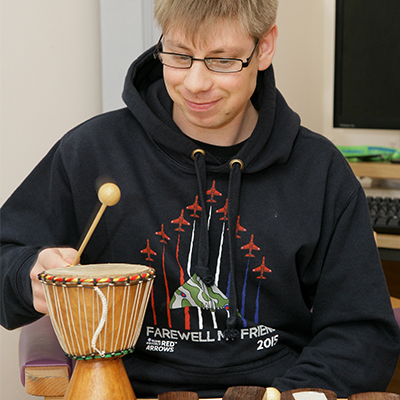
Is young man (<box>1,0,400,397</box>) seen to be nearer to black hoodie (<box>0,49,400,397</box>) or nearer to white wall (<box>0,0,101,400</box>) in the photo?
black hoodie (<box>0,49,400,397</box>)

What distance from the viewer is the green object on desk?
7.14ft

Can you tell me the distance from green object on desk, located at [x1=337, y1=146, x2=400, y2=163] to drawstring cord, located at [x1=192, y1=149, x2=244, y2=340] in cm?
114

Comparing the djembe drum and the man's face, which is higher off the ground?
the man's face

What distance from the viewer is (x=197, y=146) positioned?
115 centimetres

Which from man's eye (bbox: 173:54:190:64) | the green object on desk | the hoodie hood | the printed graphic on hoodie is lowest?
the printed graphic on hoodie

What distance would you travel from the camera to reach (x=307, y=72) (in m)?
2.53

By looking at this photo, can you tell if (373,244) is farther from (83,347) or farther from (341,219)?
(83,347)

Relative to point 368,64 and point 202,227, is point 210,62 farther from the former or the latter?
point 368,64

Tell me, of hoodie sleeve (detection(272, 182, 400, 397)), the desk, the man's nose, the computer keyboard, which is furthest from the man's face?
the desk

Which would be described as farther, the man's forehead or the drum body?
the man's forehead

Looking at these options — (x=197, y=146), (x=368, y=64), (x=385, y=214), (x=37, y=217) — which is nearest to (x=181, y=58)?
(x=197, y=146)

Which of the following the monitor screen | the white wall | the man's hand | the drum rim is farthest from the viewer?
the monitor screen

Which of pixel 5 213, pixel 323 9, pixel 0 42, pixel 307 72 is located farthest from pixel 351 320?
pixel 323 9

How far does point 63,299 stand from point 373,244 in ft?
2.03
